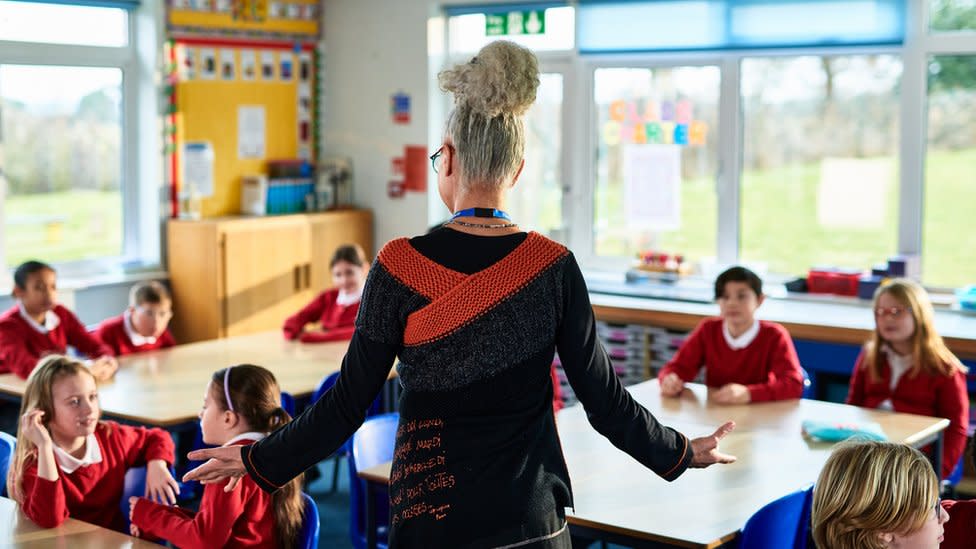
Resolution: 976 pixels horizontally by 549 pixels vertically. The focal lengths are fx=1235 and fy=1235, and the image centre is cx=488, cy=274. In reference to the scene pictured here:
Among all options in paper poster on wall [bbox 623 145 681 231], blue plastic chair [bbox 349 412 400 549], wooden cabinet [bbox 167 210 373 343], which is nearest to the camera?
blue plastic chair [bbox 349 412 400 549]

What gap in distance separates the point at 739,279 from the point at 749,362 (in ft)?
0.96

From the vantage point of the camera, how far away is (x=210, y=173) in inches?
269

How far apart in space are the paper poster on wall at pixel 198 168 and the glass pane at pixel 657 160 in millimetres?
2142

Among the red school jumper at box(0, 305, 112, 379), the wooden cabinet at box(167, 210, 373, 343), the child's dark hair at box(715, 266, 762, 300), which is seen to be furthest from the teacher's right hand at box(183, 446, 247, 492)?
the wooden cabinet at box(167, 210, 373, 343)

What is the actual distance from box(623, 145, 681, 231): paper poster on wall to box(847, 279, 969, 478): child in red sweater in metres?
2.45

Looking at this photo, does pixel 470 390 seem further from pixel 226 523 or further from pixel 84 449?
pixel 84 449

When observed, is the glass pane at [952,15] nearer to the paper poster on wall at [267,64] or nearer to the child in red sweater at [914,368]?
the child in red sweater at [914,368]

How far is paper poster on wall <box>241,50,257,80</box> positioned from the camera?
22.9 ft

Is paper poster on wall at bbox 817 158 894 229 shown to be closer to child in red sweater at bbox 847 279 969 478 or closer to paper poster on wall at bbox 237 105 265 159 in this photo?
child in red sweater at bbox 847 279 969 478

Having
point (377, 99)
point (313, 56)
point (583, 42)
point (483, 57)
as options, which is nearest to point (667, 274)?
point (583, 42)

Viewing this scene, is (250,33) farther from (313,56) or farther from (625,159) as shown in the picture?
(625,159)

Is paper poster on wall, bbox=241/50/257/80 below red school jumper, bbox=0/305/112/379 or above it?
above

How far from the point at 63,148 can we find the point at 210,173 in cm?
82

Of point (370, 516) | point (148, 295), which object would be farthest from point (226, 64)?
point (370, 516)
